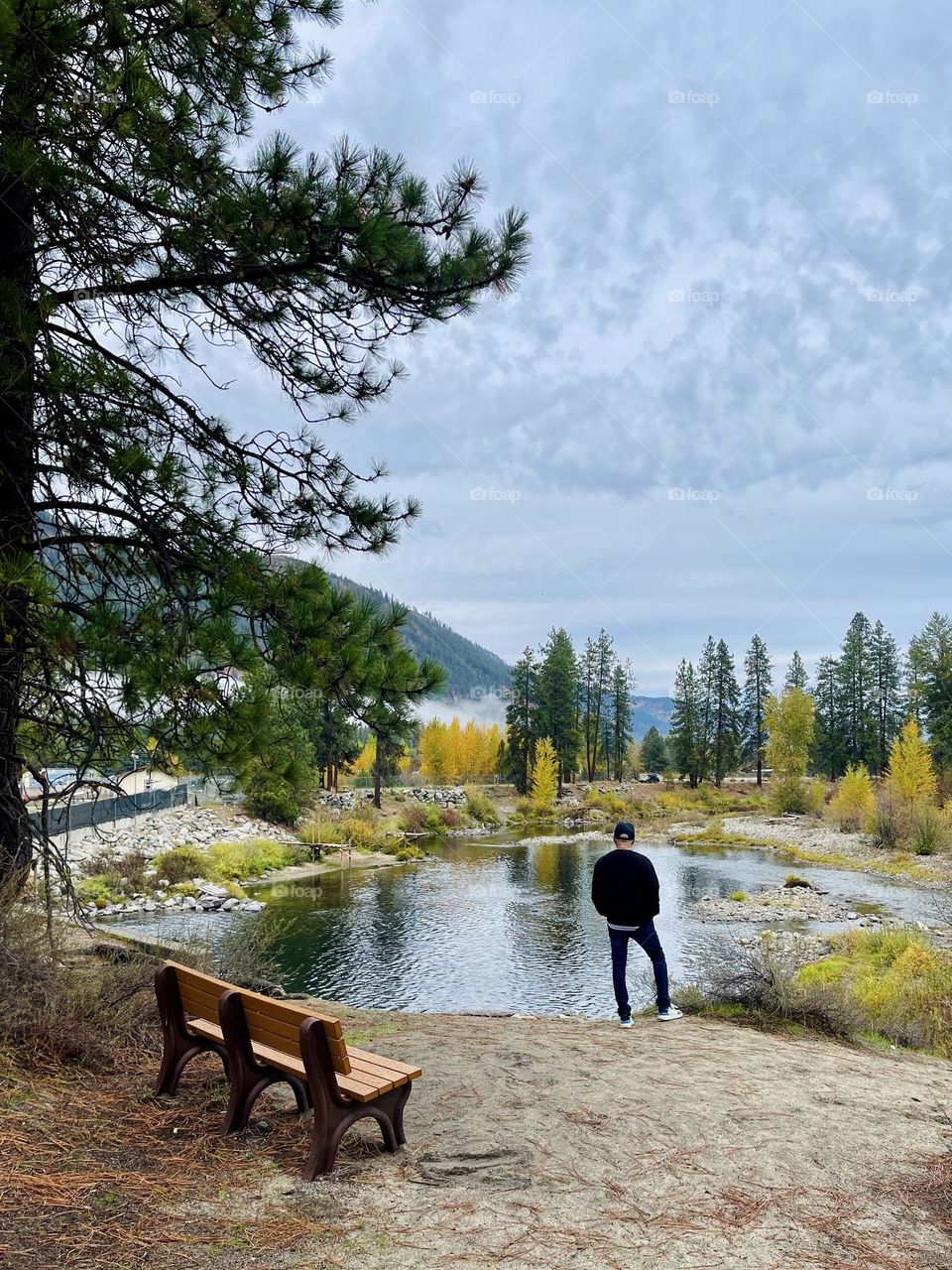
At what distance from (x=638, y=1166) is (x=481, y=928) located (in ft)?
51.5

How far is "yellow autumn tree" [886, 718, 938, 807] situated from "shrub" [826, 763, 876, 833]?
5.40 ft

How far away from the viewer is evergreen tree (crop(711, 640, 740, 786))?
→ 6944 cm

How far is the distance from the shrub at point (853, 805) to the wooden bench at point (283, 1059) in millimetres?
38735

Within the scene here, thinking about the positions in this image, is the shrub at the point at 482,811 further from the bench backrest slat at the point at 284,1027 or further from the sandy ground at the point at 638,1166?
→ the bench backrest slat at the point at 284,1027

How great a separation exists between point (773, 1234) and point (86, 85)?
6834 millimetres

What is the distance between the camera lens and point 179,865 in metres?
23.4

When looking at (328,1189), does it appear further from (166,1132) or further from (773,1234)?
(773,1234)

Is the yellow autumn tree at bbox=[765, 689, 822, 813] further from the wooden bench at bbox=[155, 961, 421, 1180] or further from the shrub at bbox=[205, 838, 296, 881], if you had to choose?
the wooden bench at bbox=[155, 961, 421, 1180]

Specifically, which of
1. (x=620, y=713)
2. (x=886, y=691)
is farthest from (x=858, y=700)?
(x=620, y=713)

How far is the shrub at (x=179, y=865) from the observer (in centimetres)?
2308

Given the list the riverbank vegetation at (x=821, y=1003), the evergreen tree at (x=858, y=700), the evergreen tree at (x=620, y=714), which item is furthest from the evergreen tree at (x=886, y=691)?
the riverbank vegetation at (x=821, y=1003)

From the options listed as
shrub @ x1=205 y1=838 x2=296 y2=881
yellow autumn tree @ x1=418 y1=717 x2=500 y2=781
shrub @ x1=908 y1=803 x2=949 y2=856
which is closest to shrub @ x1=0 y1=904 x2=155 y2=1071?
shrub @ x1=205 y1=838 x2=296 y2=881

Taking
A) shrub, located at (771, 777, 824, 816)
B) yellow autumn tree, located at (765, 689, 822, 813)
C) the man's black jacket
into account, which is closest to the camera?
the man's black jacket

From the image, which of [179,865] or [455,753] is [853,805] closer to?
[179,865]
